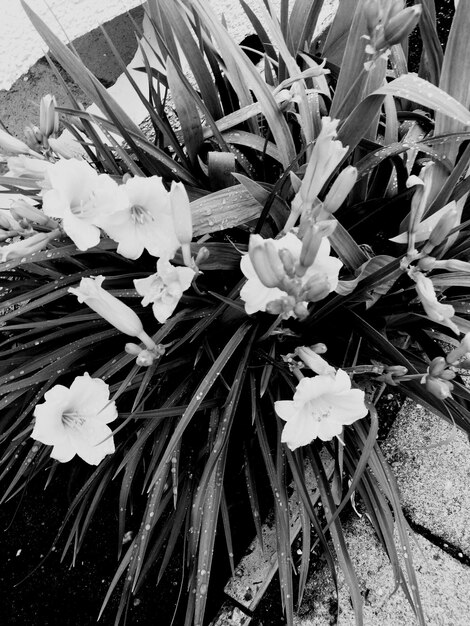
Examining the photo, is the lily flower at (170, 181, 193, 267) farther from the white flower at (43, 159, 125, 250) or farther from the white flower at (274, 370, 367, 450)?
the white flower at (274, 370, 367, 450)

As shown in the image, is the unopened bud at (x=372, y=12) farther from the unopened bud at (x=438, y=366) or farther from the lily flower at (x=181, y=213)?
the unopened bud at (x=438, y=366)

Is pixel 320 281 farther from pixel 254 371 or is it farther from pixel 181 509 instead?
pixel 181 509

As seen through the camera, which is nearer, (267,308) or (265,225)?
(267,308)

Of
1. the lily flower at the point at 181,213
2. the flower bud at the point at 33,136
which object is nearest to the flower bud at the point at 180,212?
the lily flower at the point at 181,213

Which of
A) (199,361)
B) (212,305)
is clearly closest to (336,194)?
(212,305)

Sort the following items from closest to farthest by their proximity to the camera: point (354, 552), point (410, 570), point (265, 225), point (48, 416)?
point (48, 416)
point (410, 570)
point (265, 225)
point (354, 552)

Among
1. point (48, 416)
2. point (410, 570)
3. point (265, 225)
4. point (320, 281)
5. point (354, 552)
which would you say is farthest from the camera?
point (354, 552)

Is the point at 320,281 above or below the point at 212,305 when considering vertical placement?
above
